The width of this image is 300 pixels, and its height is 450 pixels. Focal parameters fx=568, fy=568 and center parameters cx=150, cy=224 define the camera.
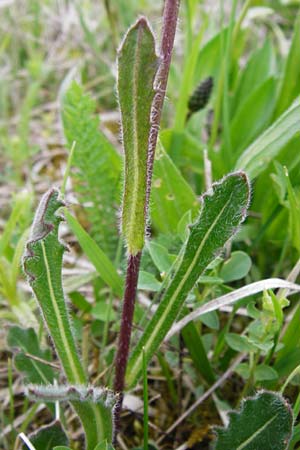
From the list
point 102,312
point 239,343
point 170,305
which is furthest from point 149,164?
point 102,312

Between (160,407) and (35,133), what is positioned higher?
(35,133)

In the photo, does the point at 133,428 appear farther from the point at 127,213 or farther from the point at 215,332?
the point at 127,213

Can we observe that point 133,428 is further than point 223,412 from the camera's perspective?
Yes

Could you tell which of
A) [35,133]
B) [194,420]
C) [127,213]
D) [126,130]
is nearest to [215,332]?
[194,420]

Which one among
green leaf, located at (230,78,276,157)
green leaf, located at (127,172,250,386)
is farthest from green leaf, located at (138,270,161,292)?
green leaf, located at (230,78,276,157)

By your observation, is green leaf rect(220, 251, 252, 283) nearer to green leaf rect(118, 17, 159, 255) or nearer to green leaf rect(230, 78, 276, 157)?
green leaf rect(118, 17, 159, 255)

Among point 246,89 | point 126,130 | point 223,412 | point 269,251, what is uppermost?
point 126,130

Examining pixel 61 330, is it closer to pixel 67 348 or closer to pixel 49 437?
pixel 67 348


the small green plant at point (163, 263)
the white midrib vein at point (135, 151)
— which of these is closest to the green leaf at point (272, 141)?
the small green plant at point (163, 263)
